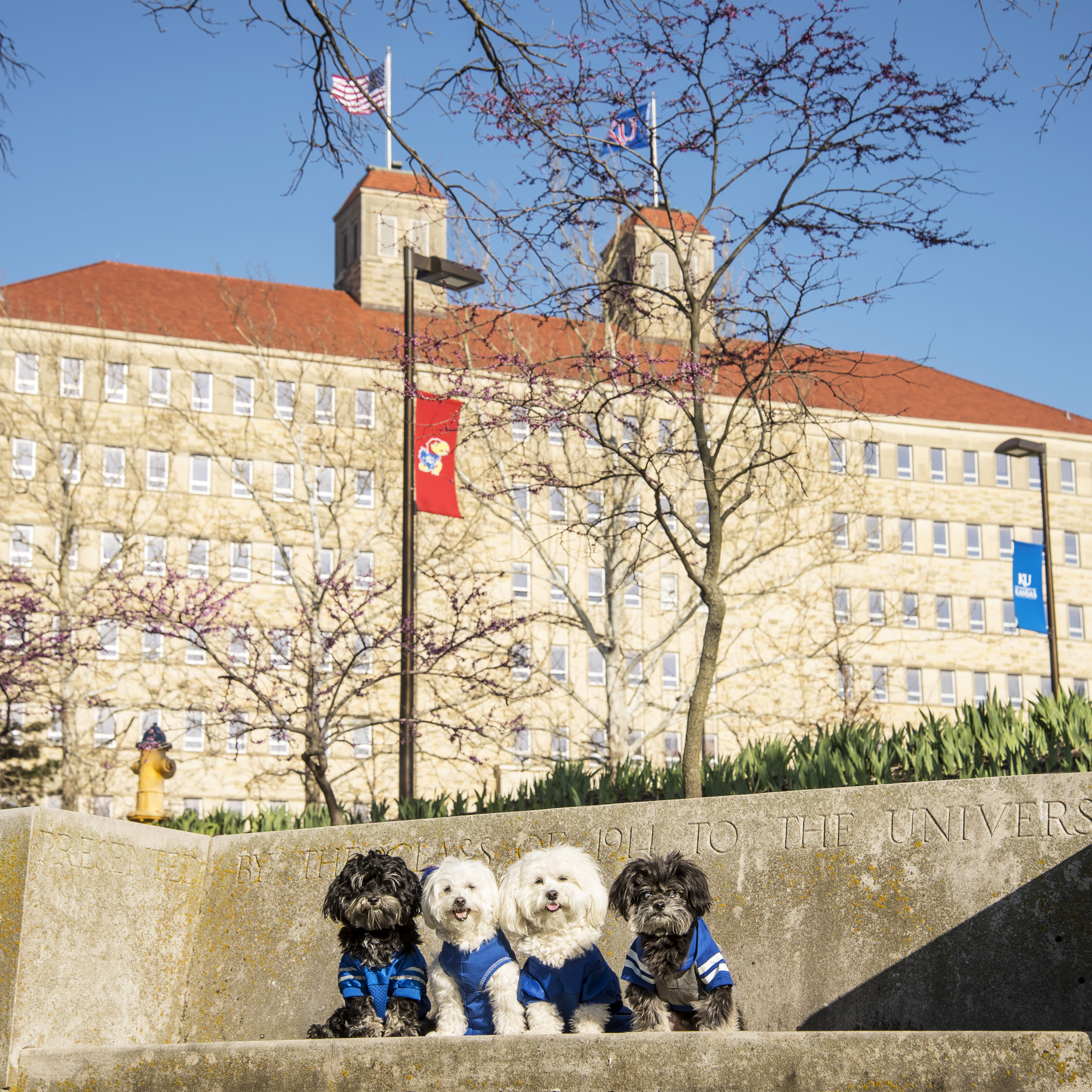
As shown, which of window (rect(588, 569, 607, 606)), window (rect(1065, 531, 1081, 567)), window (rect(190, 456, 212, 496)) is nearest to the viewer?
window (rect(190, 456, 212, 496))

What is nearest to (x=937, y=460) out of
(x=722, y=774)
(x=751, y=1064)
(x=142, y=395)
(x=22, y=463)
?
(x=142, y=395)

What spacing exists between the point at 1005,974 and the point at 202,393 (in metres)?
49.2

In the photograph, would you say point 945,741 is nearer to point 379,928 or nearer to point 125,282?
point 379,928

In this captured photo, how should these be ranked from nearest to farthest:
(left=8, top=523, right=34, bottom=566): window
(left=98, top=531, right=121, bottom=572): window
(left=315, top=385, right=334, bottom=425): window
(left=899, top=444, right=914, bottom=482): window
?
(left=315, top=385, right=334, bottom=425): window
(left=8, top=523, right=34, bottom=566): window
(left=98, top=531, right=121, bottom=572): window
(left=899, top=444, right=914, bottom=482): window

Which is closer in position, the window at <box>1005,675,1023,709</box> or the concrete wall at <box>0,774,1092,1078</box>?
the concrete wall at <box>0,774,1092,1078</box>

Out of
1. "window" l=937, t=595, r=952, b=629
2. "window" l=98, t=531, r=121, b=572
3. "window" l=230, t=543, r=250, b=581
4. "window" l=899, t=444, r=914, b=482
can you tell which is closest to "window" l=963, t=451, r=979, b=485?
"window" l=899, t=444, r=914, b=482

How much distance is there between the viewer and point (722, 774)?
30.7 feet

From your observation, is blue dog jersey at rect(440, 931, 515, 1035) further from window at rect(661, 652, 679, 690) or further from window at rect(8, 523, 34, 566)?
window at rect(661, 652, 679, 690)

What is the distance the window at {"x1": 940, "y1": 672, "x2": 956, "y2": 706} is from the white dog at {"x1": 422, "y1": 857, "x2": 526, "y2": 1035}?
56.4m

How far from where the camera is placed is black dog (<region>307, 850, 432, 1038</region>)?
6.54 meters

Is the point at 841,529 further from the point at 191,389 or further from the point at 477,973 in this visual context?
the point at 191,389

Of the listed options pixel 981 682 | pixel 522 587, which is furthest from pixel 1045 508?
pixel 981 682

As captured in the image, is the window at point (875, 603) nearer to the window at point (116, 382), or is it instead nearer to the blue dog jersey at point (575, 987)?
the window at point (116, 382)

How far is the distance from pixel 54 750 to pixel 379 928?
40179 mm
